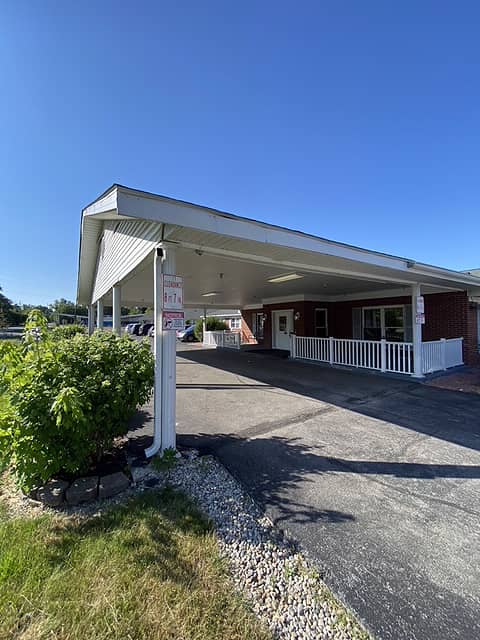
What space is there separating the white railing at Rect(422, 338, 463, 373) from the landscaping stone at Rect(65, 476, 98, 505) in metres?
9.33

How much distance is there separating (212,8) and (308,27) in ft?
6.61

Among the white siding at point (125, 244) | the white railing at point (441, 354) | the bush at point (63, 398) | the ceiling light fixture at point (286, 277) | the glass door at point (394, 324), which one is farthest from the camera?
the glass door at point (394, 324)

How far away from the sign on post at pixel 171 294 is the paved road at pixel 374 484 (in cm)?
206

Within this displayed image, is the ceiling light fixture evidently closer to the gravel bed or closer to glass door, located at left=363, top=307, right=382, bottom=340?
glass door, located at left=363, top=307, right=382, bottom=340

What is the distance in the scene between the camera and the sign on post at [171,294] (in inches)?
150

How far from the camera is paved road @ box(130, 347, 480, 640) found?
1.79 m

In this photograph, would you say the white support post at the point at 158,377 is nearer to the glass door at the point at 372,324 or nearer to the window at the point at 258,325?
the glass door at the point at 372,324

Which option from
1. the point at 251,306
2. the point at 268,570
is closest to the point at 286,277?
the point at 268,570

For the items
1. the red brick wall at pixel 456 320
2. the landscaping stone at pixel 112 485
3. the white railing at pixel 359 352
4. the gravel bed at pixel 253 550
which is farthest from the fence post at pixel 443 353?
the landscaping stone at pixel 112 485

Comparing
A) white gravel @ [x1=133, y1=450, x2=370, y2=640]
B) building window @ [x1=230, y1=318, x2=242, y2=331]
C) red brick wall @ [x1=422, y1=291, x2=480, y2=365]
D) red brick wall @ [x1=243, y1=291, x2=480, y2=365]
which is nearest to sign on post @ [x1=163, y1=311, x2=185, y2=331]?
white gravel @ [x1=133, y1=450, x2=370, y2=640]

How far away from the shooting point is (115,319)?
26.0 ft

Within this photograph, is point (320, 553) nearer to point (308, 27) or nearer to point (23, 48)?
point (308, 27)

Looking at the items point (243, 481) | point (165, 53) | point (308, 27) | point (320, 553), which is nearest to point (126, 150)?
point (165, 53)

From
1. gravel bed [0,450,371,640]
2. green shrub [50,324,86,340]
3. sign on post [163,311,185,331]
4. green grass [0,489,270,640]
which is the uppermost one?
sign on post [163,311,185,331]
